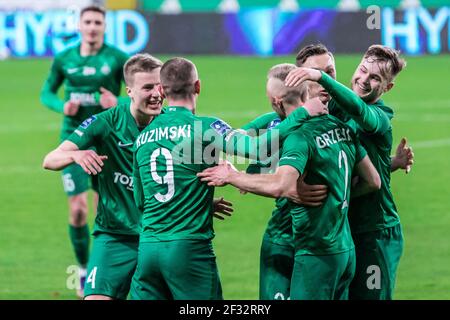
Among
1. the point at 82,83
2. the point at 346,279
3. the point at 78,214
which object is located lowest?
the point at 346,279

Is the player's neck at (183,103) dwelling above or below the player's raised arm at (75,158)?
above

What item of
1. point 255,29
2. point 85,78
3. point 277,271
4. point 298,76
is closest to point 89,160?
point 277,271

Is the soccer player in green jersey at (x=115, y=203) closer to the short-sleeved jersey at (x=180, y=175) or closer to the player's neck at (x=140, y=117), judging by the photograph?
the player's neck at (x=140, y=117)

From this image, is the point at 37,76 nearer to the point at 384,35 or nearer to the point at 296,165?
the point at 384,35

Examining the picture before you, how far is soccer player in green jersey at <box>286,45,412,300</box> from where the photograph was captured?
7055mm

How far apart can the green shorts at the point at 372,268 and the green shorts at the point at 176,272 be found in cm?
108

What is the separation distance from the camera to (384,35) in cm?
2933

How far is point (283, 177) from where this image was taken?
20.9 feet

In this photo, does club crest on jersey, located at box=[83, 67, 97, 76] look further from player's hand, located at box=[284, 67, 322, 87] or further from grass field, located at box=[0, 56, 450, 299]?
player's hand, located at box=[284, 67, 322, 87]

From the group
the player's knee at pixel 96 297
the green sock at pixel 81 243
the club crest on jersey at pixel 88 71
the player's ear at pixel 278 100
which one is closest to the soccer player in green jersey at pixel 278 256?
the player's ear at pixel 278 100

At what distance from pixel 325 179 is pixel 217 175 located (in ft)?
2.23

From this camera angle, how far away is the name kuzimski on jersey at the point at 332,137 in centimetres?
655

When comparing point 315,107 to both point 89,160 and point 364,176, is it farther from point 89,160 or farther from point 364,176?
point 89,160

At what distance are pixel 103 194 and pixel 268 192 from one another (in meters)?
1.86
